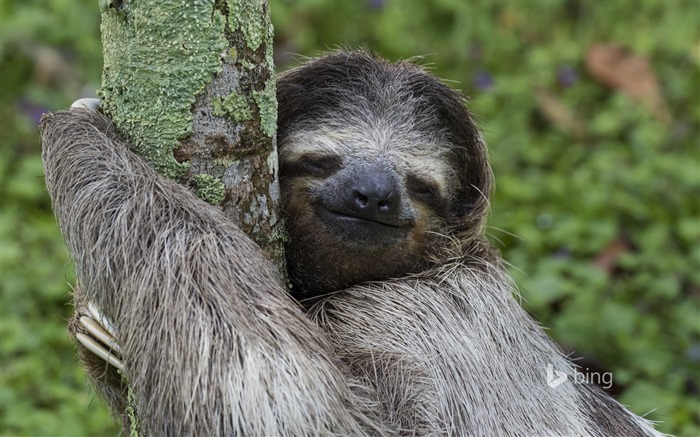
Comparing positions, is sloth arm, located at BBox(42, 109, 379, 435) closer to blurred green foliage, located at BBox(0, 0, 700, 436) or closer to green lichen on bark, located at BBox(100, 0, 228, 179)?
green lichen on bark, located at BBox(100, 0, 228, 179)

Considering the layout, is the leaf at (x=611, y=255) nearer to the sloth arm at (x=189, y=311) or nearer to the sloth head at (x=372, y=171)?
the sloth head at (x=372, y=171)

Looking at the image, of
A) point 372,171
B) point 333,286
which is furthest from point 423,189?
point 333,286

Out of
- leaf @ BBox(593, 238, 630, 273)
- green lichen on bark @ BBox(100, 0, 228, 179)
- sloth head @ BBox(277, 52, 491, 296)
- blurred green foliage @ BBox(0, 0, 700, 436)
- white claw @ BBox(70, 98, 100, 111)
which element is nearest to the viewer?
green lichen on bark @ BBox(100, 0, 228, 179)

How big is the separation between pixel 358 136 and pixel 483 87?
23.1ft

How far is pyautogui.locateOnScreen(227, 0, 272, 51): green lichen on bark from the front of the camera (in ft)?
13.0

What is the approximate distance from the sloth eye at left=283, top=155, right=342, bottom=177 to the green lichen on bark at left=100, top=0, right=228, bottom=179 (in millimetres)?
1109

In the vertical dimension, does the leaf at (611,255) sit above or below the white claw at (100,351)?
below

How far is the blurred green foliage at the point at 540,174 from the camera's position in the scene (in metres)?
8.08

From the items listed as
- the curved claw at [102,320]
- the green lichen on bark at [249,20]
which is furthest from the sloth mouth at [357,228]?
the curved claw at [102,320]

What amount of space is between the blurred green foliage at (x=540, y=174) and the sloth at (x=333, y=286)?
1.08 meters

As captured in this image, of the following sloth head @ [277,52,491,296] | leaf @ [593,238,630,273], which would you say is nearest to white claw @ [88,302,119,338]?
sloth head @ [277,52,491,296]

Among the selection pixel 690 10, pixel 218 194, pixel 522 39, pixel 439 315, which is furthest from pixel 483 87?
pixel 218 194

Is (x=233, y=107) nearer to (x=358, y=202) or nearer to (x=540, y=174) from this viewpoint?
(x=358, y=202)

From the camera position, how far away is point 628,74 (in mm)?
12516
